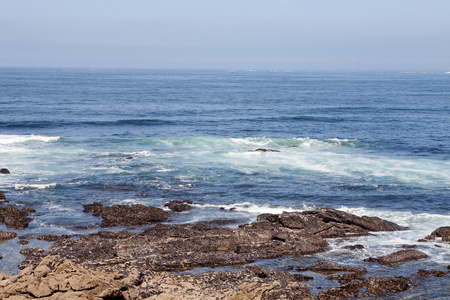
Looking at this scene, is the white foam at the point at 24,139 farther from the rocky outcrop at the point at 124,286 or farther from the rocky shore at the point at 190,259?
the rocky outcrop at the point at 124,286

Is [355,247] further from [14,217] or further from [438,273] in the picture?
[14,217]

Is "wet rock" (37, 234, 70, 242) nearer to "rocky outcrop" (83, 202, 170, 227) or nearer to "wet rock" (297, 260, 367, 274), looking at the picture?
"rocky outcrop" (83, 202, 170, 227)

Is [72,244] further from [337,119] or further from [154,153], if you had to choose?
[337,119]

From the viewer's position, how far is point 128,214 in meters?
27.9

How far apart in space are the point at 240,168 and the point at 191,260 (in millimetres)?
20526

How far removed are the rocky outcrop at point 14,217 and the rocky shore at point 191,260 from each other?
0.11 metres

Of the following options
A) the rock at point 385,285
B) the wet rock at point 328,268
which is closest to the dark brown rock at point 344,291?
the rock at point 385,285

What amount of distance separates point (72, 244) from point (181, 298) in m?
9.82

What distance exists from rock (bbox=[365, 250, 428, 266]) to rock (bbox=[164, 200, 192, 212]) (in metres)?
12.4

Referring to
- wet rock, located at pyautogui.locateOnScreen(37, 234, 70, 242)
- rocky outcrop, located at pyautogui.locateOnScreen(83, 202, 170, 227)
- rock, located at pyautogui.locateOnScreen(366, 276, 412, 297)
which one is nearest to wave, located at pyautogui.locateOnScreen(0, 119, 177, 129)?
rocky outcrop, located at pyautogui.locateOnScreen(83, 202, 170, 227)

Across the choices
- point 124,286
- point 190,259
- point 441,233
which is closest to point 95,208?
point 190,259

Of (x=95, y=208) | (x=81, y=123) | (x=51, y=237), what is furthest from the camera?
(x=81, y=123)

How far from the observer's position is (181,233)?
79.7 feet

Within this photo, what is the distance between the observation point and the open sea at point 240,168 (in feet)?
86.8
